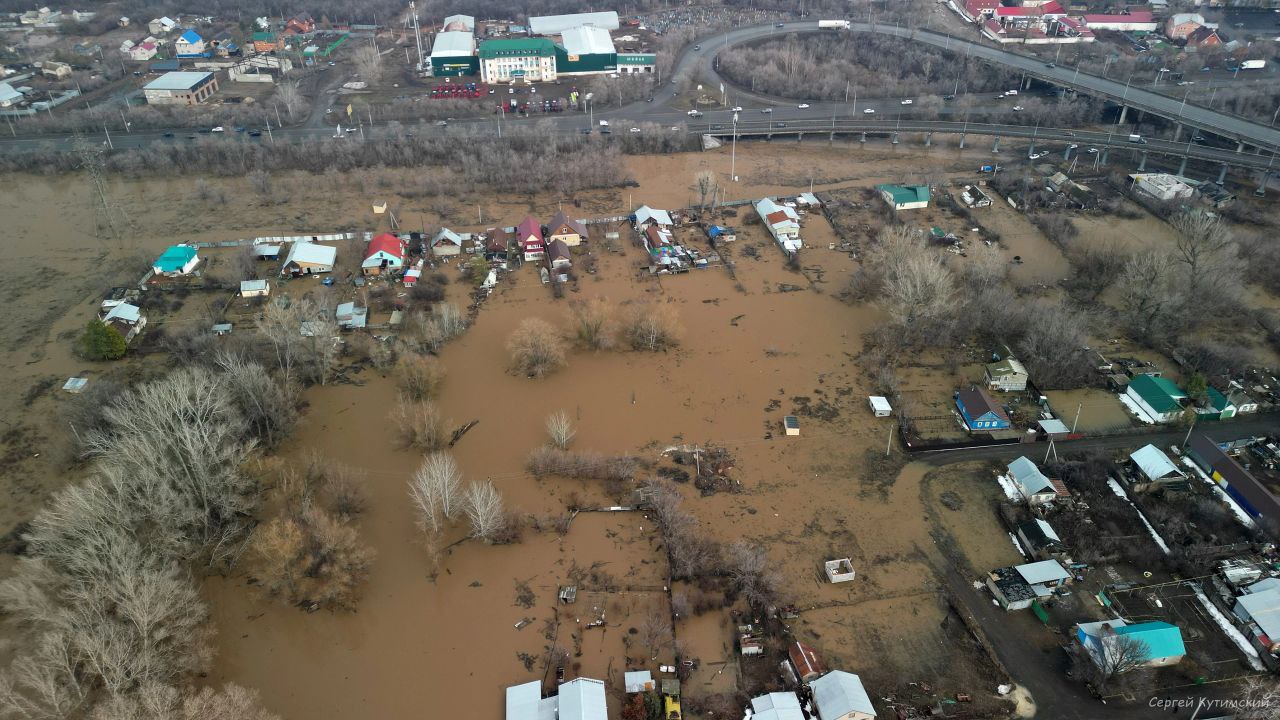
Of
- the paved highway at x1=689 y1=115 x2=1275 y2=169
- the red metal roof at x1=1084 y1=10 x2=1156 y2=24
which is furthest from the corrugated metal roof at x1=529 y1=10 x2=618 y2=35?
the red metal roof at x1=1084 y1=10 x2=1156 y2=24

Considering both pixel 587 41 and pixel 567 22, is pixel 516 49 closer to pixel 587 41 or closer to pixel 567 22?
pixel 587 41

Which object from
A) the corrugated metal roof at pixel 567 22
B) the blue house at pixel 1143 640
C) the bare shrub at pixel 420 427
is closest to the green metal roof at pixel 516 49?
the corrugated metal roof at pixel 567 22

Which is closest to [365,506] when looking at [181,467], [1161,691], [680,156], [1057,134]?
[181,467]

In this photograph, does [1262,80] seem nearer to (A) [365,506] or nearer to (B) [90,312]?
(A) [365,506]

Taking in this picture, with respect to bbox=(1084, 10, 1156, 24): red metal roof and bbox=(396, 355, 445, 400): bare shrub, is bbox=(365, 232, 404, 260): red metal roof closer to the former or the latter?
bbox=(396, 355, 445, 400): bare shrub

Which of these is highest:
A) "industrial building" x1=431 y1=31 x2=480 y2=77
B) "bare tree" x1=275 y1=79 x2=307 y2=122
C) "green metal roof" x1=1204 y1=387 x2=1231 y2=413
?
"industrial building" x1=431 y1=31 x2=480 y2=77

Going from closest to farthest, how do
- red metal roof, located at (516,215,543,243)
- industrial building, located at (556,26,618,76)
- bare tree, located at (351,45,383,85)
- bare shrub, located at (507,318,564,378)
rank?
bare shrub, located at (507,318,564,378)
red metal roof, located at (516,215,543,243)
bare tree, located at (351,45,383,85)
industrial building, located at (556,26,618,76)

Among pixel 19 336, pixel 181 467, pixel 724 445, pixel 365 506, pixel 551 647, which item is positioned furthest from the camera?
pixel 19 336
